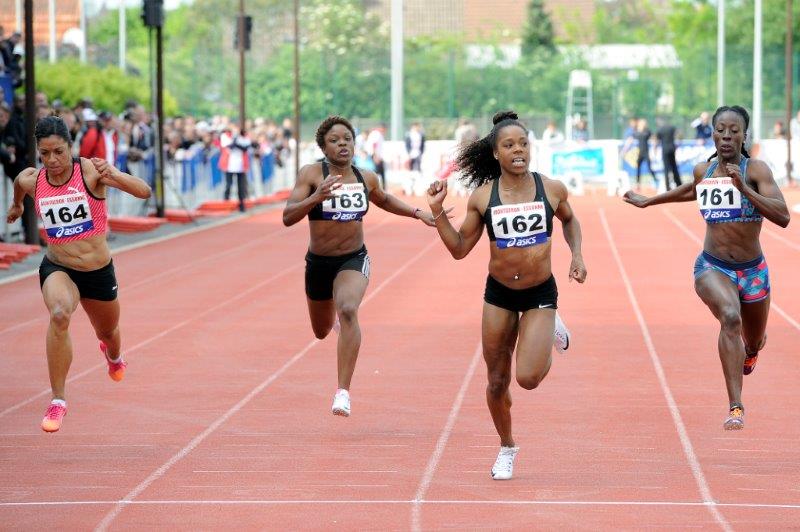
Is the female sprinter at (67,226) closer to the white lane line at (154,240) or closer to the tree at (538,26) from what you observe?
the white lane line at (154,240)

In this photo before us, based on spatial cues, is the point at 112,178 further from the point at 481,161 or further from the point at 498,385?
the point at 498,385

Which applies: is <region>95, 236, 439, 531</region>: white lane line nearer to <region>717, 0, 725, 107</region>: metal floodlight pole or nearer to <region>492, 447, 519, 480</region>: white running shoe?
<region>492, 447, 519, 480</region>: white running shoe

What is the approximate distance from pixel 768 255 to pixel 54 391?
15967 millimetres

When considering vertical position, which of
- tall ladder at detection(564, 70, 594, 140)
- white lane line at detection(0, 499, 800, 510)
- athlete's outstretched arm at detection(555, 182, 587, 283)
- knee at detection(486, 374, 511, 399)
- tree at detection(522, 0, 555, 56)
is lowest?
white lane line at detection(0, 499, 800, 510)

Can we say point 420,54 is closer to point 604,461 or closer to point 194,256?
point 194,256

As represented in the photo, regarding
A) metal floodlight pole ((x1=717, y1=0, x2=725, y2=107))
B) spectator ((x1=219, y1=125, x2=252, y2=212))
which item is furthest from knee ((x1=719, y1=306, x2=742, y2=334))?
metal floodlight pole ((x1=717, y1=0, x2=725, y2=107))

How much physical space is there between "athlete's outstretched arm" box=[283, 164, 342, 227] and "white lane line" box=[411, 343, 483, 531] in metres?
1.61

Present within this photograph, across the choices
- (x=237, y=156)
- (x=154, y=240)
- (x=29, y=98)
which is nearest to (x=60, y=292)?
(x=29, y=98)

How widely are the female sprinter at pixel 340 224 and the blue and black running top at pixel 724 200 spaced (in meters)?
1.70

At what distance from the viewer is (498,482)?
848 cm

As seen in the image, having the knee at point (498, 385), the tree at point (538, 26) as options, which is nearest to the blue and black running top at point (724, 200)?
the knee at point (498, 385)

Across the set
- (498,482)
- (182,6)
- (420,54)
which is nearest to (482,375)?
(498,482)

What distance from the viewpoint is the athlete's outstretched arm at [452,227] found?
7988 mm

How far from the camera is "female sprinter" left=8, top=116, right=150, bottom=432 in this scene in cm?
979
